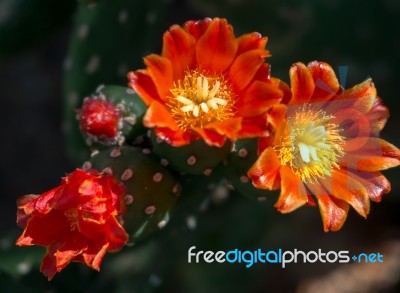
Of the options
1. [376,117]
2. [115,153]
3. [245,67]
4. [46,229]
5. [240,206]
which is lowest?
[240,206]

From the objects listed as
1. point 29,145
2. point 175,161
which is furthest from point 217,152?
point 29,145

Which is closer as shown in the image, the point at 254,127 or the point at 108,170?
the point at 254,127

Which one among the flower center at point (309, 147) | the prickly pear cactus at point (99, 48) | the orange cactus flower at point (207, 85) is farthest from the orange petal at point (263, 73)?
the prickly pear cactus at point (99, 48)

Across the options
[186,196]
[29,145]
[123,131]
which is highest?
[123,131]

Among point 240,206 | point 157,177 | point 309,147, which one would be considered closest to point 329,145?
point 309,147

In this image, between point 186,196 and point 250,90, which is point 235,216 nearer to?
point 186,196

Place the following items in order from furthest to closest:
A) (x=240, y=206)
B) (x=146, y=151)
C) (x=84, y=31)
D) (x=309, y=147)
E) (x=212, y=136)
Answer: (x=240, y=206), (x=84, y=31), (x=146, y=151), (x=309, y=147), (x=212, y=136)

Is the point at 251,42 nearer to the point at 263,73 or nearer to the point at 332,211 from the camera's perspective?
the point at 263,73

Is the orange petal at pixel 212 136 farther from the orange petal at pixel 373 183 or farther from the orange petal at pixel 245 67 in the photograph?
the orange petal at pixel 373 183
